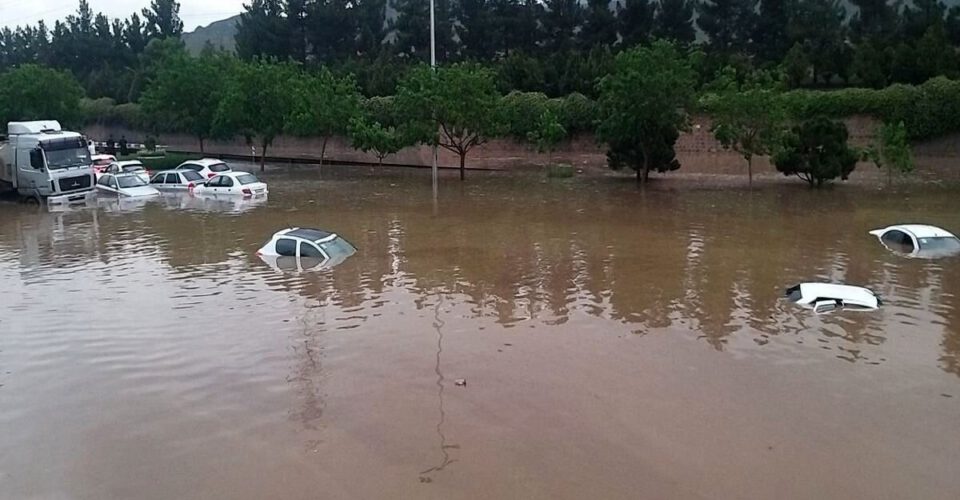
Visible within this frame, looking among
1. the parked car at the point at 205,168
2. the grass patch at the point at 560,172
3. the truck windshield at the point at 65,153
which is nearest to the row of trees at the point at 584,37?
the grass patch at the point at 560,172

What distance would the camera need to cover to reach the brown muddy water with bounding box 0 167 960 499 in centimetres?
956

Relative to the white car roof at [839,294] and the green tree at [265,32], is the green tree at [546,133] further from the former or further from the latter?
the green tree at [265,32]

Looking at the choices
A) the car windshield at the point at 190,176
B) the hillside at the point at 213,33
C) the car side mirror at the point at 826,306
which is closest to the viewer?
the car side mirror at the point at 826,306

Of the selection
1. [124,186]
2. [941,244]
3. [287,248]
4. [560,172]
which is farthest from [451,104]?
[941,244]

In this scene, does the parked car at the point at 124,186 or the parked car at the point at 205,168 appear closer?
the parked car at the point at 124,186

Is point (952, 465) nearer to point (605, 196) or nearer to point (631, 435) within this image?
point (631, 435)

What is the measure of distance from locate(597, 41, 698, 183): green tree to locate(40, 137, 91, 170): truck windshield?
2262 centimetres

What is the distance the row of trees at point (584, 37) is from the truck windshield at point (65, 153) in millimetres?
28135

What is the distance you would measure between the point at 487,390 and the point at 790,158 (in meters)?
28.0

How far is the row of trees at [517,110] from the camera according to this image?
36.4 m

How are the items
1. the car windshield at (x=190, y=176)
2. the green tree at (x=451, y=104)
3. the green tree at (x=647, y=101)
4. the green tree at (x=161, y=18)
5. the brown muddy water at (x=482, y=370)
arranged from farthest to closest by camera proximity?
the green tree at (x=161, y=18) < the green tree at (x=451, y=104) < the green tree at (x=647, y=101) < the car windshield at (x=190, y=176) < the brown muddy water at (x=482, y=370)

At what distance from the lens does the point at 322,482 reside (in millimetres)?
9352

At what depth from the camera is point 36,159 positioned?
3462cm

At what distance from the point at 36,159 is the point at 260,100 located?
1861 cm
